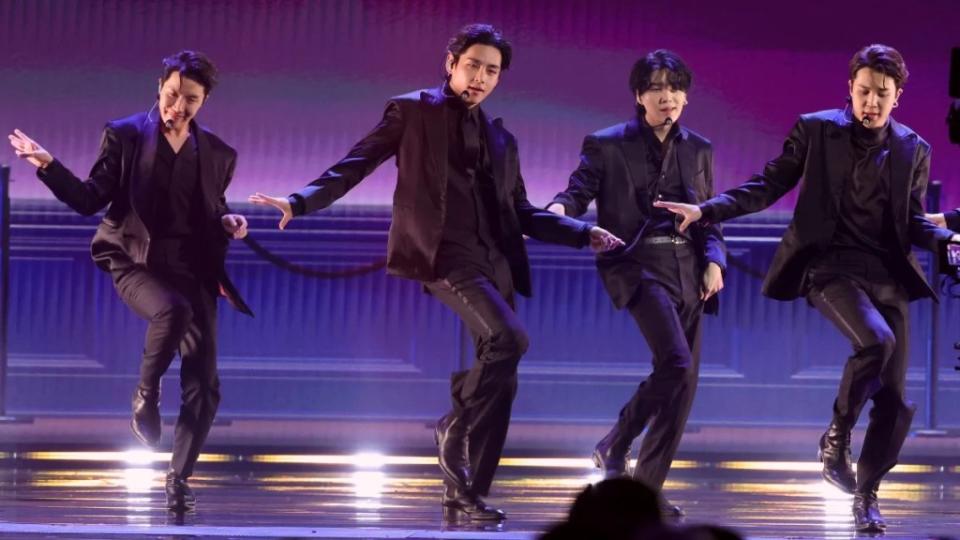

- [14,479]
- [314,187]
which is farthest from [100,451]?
[314,187]

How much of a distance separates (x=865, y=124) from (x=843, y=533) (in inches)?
52.1

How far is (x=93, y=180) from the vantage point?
5.16 metres

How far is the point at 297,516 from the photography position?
5.06 metres

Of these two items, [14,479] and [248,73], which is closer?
[14,479]

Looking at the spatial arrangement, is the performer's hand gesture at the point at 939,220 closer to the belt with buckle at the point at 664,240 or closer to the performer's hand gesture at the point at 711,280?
the performer's hand gesture at the point at 711,280

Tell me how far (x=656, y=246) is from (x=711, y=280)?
22 cm

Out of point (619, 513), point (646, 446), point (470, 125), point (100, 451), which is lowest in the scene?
point (100, 451)

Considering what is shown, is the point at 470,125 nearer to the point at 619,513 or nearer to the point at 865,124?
the point at 865,124

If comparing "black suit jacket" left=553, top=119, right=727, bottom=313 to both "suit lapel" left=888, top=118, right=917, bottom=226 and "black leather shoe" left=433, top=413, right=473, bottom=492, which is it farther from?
"black leather shoe" left=433, top=413, right=473, bottom=492

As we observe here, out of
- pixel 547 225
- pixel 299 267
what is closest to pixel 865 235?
pixel 547 225

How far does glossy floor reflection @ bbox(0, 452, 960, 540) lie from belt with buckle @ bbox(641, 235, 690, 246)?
922 mm

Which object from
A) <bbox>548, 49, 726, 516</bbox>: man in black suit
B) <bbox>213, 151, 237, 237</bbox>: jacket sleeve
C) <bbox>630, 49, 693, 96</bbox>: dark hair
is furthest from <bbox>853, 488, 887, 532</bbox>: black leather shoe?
<bbox>213, 151, 237, 237</bbox>: jacket sleeve

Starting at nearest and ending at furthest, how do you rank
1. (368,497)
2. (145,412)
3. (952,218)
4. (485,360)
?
(485,360)
(145,412)
(952,218)
(368,497)

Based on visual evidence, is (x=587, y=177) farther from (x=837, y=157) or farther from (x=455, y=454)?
(x=455, y=454)
